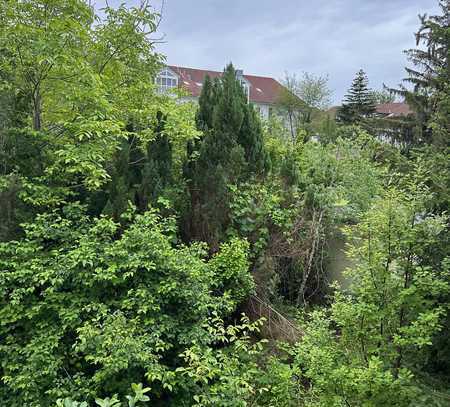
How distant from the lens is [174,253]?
149 inches

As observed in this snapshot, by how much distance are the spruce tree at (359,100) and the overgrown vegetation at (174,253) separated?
23.8 m

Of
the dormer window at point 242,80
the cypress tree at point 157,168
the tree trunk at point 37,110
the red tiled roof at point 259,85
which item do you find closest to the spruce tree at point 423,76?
the dormer window at point 242,80

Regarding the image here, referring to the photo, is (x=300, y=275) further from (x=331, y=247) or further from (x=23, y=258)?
(x=23, y=258)

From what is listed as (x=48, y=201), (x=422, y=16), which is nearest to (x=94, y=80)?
(x=48, y=201)

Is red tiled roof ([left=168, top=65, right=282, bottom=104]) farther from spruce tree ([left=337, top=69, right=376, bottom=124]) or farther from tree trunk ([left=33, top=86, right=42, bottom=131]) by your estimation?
tree trunk ([left=33, top=86, right=42, bottom=131])

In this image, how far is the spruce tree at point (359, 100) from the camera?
27.9m

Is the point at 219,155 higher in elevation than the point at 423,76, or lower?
lower

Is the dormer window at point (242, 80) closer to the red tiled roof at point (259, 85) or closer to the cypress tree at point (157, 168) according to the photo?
the cypress tree at point (157, 168)

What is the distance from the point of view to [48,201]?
418 centimetres

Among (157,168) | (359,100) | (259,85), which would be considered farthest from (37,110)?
(259,85)

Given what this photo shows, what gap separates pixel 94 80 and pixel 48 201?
141 centimetres

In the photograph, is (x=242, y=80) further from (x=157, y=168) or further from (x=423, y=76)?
(x=423, y=76)

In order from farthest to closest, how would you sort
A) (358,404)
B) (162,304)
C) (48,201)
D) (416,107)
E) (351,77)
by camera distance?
(351,77) → (416,107) → (48,201) → (162,304) → (358,404)

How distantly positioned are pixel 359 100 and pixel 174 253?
27.6 m
